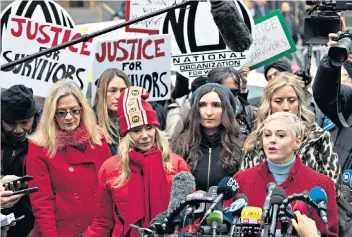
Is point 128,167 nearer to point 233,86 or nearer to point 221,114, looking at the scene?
point 221,114

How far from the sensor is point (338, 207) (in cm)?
909

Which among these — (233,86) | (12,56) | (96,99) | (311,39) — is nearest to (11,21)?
(12,56)

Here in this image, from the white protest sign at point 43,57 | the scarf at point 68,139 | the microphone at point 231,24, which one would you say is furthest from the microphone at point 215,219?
the white protest sign at point 43,57

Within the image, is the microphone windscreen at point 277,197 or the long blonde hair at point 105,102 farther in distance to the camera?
the long blonde hair at point 105,102

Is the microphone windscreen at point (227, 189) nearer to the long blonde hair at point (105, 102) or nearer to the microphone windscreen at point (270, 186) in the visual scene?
the microphone windscreen at point (270, 186)

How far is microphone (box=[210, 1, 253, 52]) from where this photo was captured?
957 cm

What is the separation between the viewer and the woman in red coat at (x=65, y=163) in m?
9.91

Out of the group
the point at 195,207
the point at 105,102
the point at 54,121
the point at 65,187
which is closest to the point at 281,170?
the point at 195,207

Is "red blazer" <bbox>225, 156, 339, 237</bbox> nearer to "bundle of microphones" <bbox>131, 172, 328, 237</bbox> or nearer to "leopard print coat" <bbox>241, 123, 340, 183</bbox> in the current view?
"leopard print coat" <bbox>241, 123, 340, 183</bbox>

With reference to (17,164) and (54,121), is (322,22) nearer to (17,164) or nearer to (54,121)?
(54,121)

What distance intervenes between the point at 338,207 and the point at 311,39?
1450 millimetres

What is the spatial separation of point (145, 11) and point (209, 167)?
321 cm

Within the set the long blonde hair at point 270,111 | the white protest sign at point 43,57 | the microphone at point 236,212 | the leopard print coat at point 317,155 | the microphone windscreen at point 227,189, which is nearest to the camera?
the microphone at point 236,212

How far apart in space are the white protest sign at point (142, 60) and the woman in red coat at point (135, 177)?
7.78 feet
